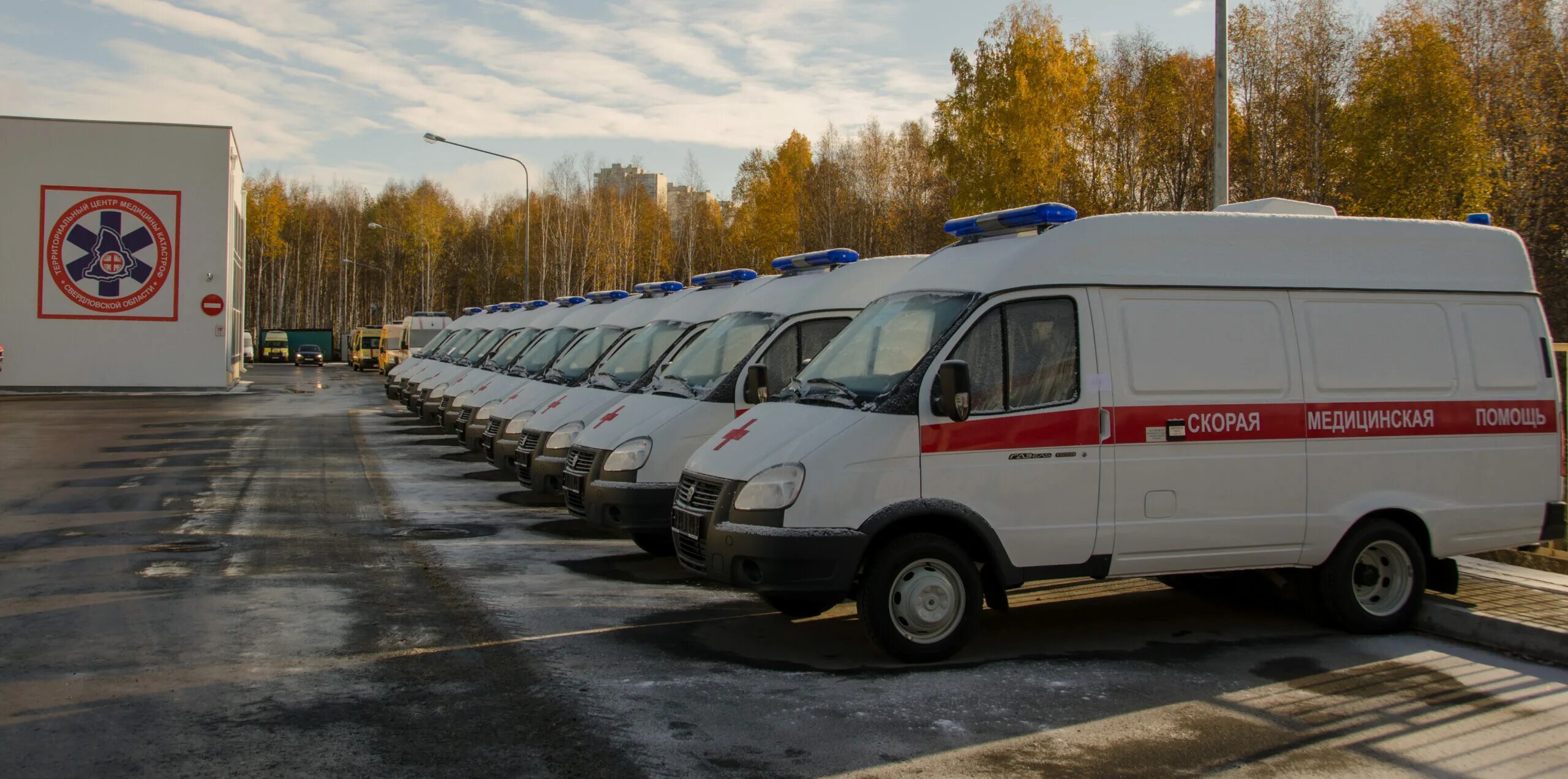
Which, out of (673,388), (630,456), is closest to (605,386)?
(673,388)

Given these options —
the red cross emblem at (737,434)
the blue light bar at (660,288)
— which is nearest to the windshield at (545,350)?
the blue light bar at (660,288)

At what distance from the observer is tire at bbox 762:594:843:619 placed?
7.14 m

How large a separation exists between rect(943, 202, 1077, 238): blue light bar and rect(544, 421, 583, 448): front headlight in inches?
200

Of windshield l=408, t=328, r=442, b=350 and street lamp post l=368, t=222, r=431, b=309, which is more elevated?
street lamp post l=368, t=222, r=431, b=309

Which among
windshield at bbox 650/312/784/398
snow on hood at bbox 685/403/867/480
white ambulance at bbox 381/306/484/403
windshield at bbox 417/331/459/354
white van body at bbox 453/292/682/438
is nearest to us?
snow on hood at bbox 685/403/867/480

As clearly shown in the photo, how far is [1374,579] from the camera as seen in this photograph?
7594mm

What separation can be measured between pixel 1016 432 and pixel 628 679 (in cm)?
240

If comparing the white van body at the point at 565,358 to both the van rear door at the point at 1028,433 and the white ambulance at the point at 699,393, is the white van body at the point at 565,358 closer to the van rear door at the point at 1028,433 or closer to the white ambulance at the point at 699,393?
the white ambulance at the point at 699,393

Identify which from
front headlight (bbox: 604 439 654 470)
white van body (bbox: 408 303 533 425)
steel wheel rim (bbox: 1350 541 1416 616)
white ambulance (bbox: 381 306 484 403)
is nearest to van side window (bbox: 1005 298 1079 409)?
steel wheel rim (bbox: 1350 541 1416 616)

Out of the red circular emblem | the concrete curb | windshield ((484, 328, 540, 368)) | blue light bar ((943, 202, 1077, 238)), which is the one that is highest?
the red circular emblem

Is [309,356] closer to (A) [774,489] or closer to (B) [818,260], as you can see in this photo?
(B) [818,260]

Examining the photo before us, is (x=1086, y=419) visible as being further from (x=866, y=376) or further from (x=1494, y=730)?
(x=1494, y=730)

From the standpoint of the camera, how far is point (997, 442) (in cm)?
654

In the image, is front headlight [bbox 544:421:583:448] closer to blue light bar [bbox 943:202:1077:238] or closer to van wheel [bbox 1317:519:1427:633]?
blue light bar [bbox 943:202:1077:238]
